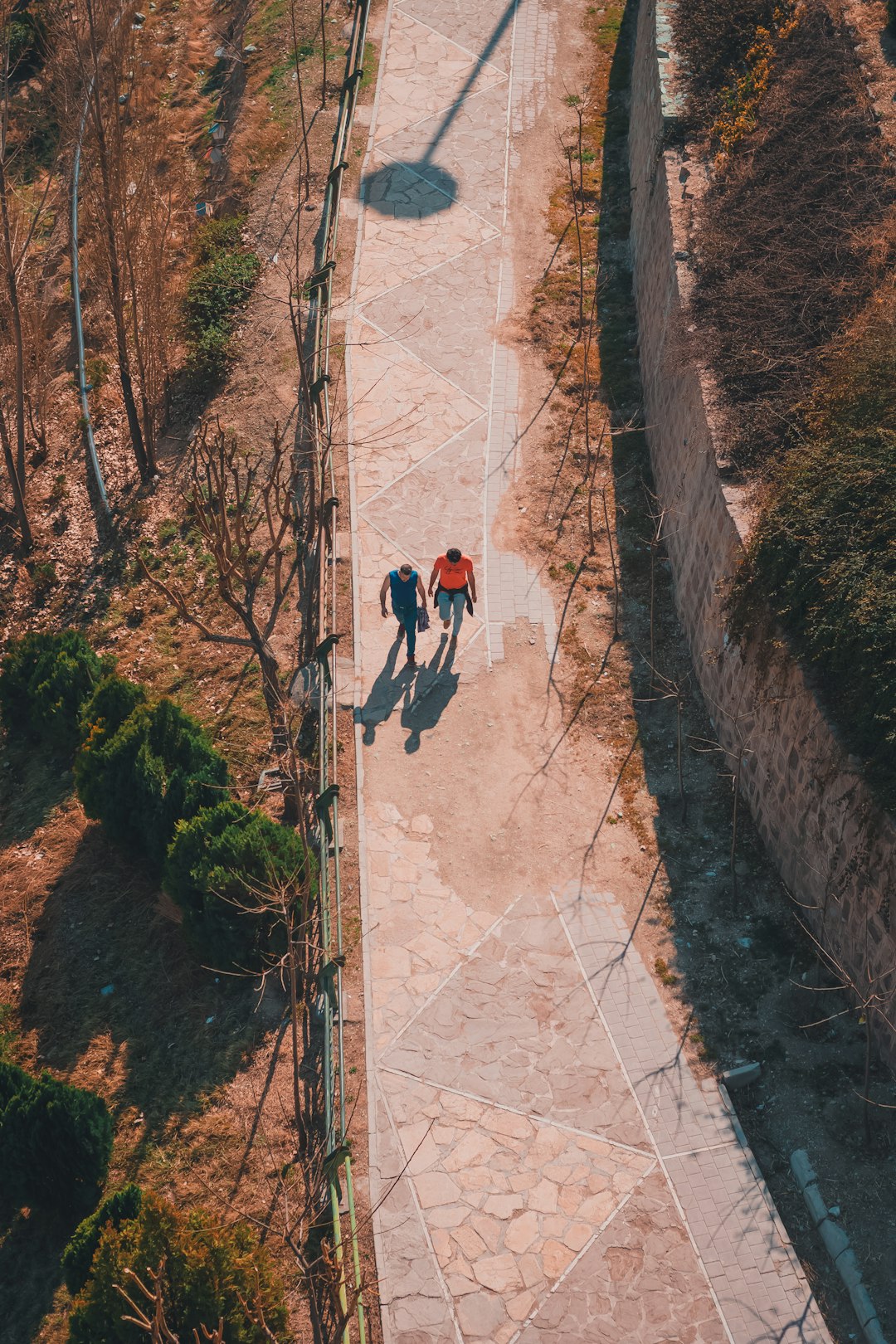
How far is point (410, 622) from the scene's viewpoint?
12.7 metres

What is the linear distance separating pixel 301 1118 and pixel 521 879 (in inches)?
112

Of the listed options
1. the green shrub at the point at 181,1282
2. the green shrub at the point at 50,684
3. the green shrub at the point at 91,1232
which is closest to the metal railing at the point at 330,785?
the green shrub at the point at 181,1282

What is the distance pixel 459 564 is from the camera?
1276cm

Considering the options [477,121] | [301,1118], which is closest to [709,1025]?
[301,1118]

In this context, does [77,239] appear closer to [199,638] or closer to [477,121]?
[477,121]

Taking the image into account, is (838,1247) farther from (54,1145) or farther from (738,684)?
(54,1145)

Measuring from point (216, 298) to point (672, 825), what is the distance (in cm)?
983

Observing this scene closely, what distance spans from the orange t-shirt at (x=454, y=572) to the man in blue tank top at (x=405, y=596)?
0.25m

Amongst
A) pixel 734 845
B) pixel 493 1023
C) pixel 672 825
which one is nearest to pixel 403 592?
pixel 672 825

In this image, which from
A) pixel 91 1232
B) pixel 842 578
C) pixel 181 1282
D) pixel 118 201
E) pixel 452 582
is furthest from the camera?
pixel 118 201

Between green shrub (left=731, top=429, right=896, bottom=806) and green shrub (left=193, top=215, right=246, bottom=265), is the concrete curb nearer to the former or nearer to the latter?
green shrub (left=731, top=429, right=896, bottom=806)

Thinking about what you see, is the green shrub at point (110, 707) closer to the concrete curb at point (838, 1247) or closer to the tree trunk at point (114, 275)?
the tree trunk at point (114, 275)

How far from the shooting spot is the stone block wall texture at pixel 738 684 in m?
9.84

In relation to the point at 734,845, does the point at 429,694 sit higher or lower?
higher
